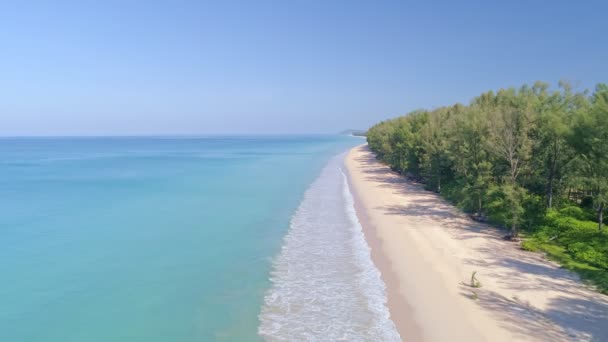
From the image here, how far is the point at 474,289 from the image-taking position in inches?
640

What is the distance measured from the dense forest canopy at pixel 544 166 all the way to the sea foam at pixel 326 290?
9677 mm

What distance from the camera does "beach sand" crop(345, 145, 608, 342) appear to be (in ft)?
42.8

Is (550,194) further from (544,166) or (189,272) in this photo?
(189,272)

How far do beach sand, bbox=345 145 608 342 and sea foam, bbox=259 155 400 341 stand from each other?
773 millimetres

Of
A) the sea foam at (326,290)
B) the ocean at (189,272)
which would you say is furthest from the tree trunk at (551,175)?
the ocean at (189,272)

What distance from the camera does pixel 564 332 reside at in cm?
1271

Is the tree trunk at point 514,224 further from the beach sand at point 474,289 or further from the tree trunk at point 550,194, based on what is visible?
the tree trunk at point 550,194

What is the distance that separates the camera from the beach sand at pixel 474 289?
1305 cm

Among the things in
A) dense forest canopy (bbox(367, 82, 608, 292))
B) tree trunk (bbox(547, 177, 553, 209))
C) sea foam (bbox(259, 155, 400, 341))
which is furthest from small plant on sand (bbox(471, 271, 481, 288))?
tree trunk (bbox(547, 177, 553, 209))

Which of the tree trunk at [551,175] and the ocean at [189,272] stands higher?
the tree trunk at [551,175]

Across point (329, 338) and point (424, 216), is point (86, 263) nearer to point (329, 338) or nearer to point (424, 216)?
point (329, 338)

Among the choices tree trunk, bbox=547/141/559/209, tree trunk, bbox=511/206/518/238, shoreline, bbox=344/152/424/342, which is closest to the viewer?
shoreline, bbox=344/152/424/342

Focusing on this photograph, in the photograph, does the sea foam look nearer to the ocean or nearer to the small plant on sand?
the ocean

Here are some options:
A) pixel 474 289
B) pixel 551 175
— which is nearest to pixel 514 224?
pixel 551 175
